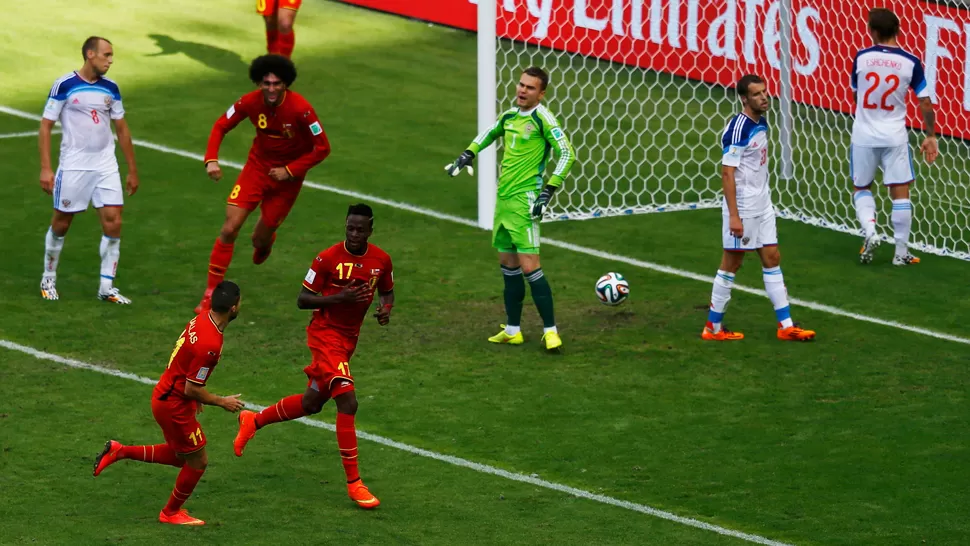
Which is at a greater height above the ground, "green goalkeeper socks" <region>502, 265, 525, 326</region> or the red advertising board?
the red advertising board

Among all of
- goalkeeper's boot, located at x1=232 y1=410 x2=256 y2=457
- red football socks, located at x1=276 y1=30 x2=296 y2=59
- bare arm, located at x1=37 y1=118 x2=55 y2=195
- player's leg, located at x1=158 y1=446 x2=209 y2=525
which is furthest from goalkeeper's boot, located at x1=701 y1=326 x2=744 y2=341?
red football socks, located at x1=276 y1=30 x2=296 y2=59

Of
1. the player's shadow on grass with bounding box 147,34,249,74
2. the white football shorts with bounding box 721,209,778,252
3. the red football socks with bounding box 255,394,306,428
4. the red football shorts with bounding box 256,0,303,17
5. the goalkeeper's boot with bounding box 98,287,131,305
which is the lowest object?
the red football socks with bounding box 255,394,306,428

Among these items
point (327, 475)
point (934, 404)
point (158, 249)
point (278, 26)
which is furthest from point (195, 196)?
point (934, 404)

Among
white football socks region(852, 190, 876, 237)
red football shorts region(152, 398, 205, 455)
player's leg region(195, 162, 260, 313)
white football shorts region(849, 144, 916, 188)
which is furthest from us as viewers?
white football socks region(852, 190, 876, 237)

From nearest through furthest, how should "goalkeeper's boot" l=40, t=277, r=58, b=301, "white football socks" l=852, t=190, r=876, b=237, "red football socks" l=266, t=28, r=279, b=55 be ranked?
1. "goalkeeper's boot" l=40, t=277, r=58, b=301
2. "white football socks" l=852, t=190, r=876, b=237
3. "red football socks" l=266, t=28, r=279, b=55

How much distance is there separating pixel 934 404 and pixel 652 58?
9.08m

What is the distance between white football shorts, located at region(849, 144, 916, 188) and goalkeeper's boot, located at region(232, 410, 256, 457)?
7127mm

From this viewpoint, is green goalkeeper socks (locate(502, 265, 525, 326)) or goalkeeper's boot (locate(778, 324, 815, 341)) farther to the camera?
goalkeeper's boot (locate(778, 324, 815, 341))

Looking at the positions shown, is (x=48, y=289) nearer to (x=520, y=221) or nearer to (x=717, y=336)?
(x=520, y=221)

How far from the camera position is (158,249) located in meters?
13.5

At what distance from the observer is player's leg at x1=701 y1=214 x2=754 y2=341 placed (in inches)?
441

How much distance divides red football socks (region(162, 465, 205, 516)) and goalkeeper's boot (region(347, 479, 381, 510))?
0.87m

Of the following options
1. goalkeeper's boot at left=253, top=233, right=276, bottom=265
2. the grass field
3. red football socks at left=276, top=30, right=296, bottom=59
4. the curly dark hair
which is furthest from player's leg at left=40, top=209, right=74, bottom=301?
red football socks at left=276, top=30, right=296, bottom=59

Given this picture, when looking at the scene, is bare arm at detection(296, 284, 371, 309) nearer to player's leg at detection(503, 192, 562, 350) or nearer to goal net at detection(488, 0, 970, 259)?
player's leg at detection(503, 192, 562, 350)
